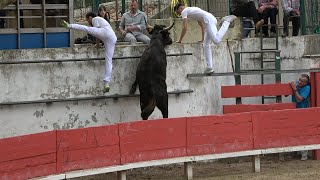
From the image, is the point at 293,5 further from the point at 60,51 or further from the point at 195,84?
the point at 60,51

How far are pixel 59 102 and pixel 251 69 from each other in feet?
13.7

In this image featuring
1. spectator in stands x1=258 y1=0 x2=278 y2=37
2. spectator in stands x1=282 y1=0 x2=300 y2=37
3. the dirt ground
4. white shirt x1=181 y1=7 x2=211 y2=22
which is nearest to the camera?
the dirt ground

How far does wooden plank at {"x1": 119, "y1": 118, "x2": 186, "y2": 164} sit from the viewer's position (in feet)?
42.0

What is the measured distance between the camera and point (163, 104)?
1448 cm

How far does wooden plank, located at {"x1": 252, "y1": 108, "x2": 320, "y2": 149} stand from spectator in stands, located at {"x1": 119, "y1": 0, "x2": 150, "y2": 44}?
7.68 feet

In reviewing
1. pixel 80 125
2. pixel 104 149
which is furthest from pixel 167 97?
pixel 104 149

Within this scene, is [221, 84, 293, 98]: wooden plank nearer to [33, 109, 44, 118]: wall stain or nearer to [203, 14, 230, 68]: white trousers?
[203, 14, 230, 68]: white trousers

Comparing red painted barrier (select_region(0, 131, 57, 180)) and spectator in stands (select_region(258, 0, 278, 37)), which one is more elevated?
spectator in stands (select_region(258, 0, 278, 37))

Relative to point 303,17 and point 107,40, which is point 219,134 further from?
point 303,17

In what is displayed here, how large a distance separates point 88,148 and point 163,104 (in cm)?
251

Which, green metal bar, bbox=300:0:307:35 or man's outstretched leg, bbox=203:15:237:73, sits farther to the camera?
green metal bar, bbox=300:0:307:35

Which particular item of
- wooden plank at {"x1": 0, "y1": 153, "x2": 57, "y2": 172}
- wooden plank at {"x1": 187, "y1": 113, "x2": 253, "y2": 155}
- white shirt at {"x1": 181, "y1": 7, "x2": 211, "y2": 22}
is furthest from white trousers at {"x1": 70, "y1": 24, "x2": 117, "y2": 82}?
wooden plank at {"x1": 0, "y1": 153, "x2": 57, "y2": 172}

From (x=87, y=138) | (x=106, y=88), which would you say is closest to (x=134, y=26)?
(x=106, y=88)

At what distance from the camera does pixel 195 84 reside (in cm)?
1541
